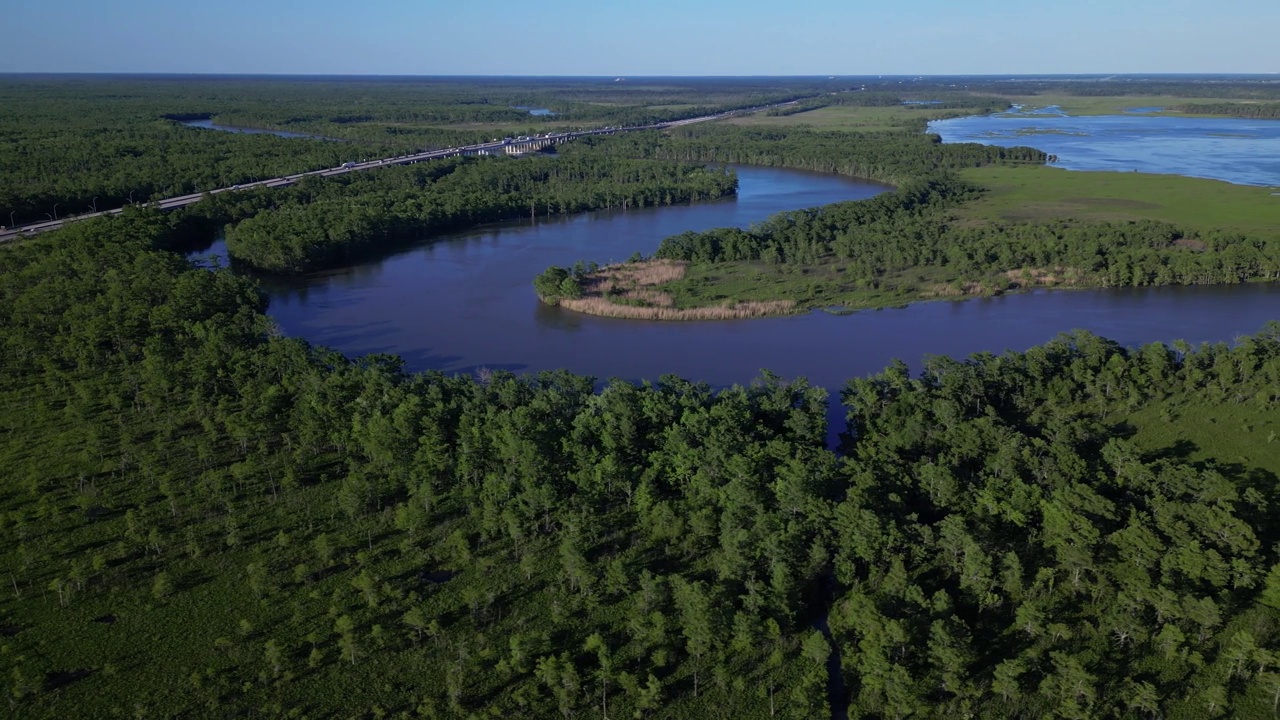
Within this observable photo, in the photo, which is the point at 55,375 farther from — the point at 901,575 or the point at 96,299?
the point at 901,575

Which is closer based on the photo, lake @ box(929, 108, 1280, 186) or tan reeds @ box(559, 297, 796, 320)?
tan reeds @ box(559, 297, 796, 320)

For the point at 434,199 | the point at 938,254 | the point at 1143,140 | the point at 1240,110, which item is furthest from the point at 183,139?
the point at 1240,110

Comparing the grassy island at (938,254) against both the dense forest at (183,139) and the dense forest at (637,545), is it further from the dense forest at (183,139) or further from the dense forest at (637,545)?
the dense forest at (183,139)

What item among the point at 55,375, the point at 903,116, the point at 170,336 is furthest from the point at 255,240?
A: the point at 903,116

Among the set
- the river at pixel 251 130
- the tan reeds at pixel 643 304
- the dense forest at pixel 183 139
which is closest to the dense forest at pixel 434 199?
the dense forest at pixel 183 139

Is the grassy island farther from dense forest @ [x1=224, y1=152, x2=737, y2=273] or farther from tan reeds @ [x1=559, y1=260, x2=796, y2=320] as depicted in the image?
dense forest @ [x1=224, y1=152, x2=737, y2=273]

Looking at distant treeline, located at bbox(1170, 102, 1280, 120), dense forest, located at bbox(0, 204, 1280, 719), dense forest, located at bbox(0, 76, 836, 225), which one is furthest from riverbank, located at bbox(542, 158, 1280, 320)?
distant treeline, located at bbox(1170, 102, 1280, 120)
